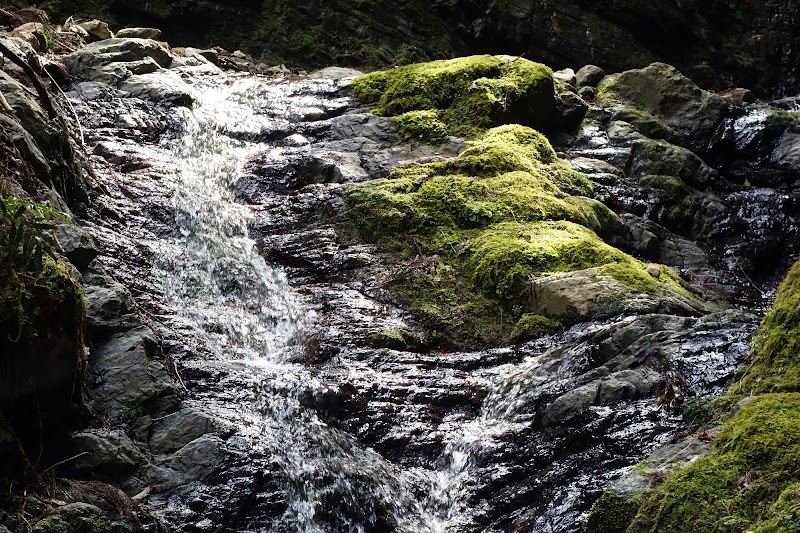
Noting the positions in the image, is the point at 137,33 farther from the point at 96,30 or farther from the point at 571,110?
the point at 571,110

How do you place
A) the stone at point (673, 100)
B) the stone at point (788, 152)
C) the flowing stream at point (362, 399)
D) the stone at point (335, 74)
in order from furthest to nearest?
the stone at point (335, 74) < the stone at point (673, 100) < the stone at point (788, 152) < the flowing stream at point (362, 399)

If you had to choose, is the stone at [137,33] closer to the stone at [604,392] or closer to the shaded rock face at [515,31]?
the shaded rock face at [515,31]

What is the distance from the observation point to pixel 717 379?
15.4 ft

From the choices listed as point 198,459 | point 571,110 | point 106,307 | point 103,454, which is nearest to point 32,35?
point 106,307

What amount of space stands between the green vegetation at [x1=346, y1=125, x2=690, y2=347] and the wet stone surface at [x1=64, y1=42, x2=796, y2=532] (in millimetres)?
366

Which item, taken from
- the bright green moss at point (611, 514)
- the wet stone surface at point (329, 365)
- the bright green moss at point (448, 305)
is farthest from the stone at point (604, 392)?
the bright green moss at point (448, 305)

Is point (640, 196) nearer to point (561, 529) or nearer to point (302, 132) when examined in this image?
point (302, 132)

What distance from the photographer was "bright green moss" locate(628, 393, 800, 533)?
3.12 metres

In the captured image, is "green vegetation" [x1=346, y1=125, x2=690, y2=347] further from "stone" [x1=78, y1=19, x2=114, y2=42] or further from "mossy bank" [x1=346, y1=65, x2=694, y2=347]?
"stone" [x1=78, y1=19, x2=114, y2=42]

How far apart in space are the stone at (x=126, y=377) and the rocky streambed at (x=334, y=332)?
16 mm

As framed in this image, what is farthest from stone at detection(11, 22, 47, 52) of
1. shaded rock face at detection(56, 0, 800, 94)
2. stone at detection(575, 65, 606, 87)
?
stone at detection(575, 65, 606, 87)

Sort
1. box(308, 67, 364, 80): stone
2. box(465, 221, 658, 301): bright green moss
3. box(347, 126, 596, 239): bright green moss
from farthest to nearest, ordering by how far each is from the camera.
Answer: box(308, 67, 364, 80): stone, box(347, 126, 596, 239): bright green moss, box(465, 221, 658, 301): bright green moss

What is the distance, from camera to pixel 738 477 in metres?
3.31

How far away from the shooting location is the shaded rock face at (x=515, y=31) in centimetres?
1464
